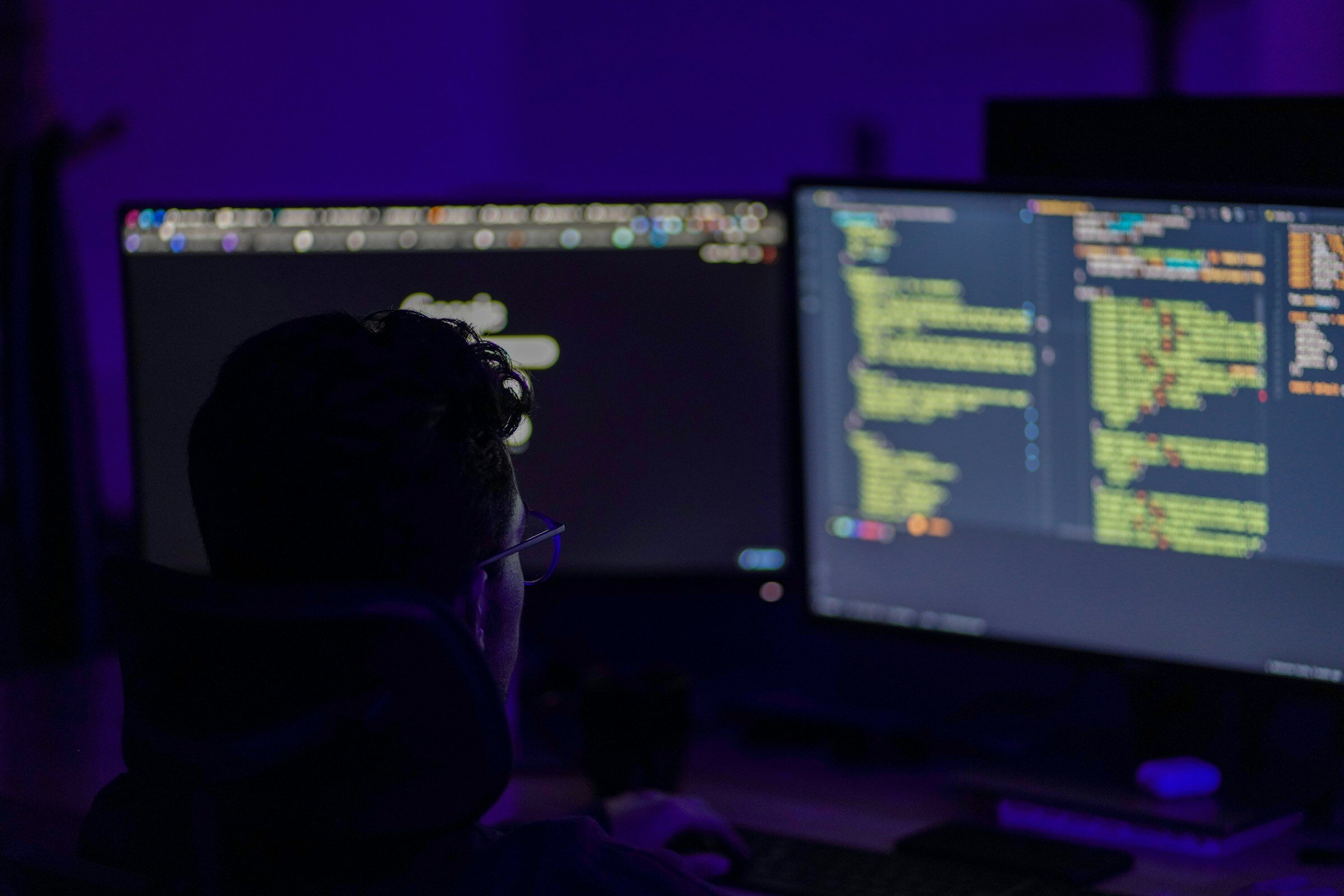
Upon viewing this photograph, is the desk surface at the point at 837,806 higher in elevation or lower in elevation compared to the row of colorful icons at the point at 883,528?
lower

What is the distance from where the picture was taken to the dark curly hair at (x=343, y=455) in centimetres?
69

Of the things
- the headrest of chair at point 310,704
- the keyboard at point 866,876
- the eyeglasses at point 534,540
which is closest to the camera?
the headrest of chair at point 310,704

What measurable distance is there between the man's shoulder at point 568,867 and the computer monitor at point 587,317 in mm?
749

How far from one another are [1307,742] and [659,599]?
0.66m

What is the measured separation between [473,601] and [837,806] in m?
0.64

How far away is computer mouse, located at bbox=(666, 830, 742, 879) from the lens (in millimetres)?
1141

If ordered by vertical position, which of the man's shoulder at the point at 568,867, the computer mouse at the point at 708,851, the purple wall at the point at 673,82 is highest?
the purple wall at the point at 673,82

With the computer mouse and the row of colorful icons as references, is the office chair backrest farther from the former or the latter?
the row of colorful icons

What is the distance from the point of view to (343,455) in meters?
0.69

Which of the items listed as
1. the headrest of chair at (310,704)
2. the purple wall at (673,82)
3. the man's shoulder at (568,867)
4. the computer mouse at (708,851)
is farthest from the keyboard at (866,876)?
the purple wall at (673,82)

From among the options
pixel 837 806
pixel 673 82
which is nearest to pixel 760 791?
pixel 837 806

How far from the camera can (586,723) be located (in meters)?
1.34

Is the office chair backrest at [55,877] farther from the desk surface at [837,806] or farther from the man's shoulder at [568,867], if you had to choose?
the desk surface at [837,806]

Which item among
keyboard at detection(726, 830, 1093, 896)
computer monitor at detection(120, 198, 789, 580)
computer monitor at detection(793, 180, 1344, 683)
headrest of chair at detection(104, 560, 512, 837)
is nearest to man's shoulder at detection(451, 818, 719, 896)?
headrest of chair at detection(104, 560, 512, 837)
